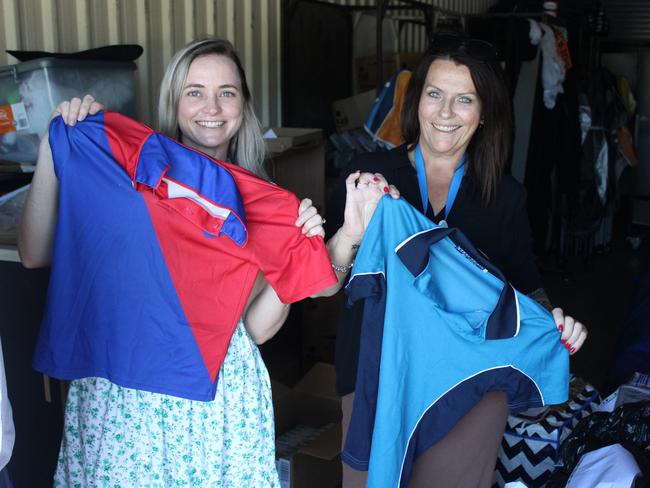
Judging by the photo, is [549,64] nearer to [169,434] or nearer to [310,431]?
[310,431]

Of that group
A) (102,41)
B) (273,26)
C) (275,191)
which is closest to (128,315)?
(275,191)

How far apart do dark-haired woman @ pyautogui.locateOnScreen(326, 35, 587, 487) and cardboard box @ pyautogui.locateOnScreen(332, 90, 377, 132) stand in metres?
2.96

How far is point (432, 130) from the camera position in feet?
7.32

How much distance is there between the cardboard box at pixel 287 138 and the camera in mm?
3832

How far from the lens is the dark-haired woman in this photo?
217cm

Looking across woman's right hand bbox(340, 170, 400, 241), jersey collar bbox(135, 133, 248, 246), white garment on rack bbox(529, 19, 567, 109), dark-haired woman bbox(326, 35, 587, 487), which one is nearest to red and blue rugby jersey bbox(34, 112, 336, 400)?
jersey collar bbox(135, 133, 248, 246)

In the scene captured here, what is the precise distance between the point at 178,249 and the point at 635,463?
4.86 ft

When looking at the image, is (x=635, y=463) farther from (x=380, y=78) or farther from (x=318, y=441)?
(x=380, y=78)

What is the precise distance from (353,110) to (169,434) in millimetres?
3718

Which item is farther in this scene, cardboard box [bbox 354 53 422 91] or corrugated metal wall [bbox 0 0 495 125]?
cardboard box [bbox 354 53 422 91]

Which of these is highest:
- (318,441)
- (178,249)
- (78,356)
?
(178,249)

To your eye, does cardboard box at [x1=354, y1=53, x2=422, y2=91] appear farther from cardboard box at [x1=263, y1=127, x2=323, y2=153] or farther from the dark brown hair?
the dark brown hair

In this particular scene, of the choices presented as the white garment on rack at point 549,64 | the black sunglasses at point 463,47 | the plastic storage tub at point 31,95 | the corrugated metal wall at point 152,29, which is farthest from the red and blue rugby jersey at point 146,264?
the white garment on rack at point 549,64

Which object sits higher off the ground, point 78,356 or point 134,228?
point 134,228
